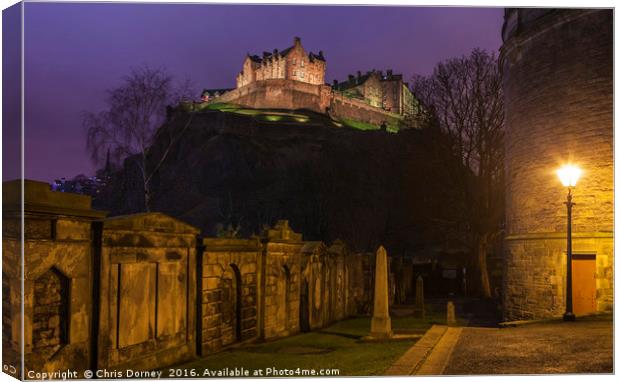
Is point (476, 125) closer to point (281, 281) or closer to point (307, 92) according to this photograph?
point (281, 281)

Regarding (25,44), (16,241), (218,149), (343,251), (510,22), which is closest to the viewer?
(16,241)

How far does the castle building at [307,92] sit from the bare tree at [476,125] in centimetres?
1636

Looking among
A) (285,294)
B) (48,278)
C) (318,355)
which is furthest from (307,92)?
(48,278)

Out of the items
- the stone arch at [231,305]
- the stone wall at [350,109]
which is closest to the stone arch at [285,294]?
the stone arch at [231,305]

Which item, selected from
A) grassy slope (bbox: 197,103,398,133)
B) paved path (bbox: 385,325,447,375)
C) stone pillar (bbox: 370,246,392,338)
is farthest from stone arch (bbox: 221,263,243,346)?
grassy slope (bbox: 197,103,398,133)

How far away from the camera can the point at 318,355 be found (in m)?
11.5

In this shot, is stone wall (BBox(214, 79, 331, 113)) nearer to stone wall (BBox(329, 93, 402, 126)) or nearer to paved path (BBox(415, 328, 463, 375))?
stone wall (BBox(329, 93, 402, 126))

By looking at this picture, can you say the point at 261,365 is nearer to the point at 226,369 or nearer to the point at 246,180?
the point at 226,369

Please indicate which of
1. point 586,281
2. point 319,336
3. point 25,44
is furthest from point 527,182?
point 25,44

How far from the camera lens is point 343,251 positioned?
827 inches

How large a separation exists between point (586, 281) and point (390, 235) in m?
24.5

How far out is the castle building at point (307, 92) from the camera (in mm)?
51469

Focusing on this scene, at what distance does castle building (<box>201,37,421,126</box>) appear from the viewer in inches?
2026

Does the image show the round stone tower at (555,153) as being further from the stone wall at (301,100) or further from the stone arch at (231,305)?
the stone wall at (301,100)
